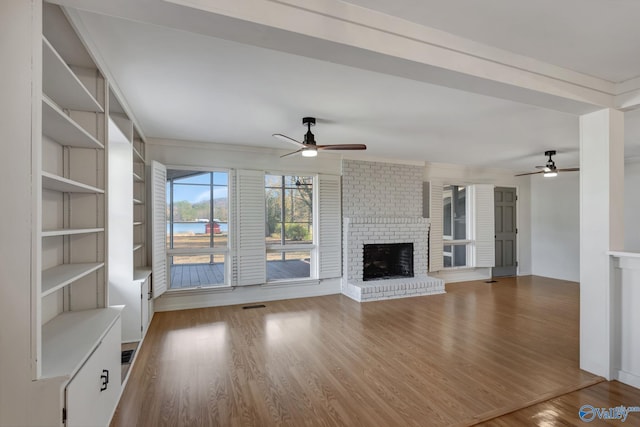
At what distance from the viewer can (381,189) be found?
5.93m

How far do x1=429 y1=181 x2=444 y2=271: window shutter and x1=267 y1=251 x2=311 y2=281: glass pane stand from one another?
2.55 m

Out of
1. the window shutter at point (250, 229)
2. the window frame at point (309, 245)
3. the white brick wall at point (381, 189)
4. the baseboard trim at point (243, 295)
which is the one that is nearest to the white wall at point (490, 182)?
the white brick wall at point (381, 189)

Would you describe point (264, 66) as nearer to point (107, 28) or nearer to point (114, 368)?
point (107, 28)

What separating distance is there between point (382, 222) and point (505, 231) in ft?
11.9

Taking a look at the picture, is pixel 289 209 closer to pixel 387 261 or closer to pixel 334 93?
pixel 387 261

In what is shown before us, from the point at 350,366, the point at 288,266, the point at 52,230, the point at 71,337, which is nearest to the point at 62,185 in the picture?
the point at 52,230

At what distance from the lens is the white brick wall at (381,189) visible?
5691mm

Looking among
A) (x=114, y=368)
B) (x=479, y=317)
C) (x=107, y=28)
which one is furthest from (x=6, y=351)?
(x=479, y=317)

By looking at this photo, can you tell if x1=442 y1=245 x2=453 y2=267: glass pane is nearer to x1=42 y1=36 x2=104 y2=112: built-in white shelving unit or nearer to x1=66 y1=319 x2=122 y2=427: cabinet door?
x1=66 y1=319 x2=122 y2=427: cabinet door

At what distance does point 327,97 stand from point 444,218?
5288mm

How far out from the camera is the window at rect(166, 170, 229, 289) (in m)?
4.76

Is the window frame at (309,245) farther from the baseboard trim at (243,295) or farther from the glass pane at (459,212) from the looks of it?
the glass pane at (459,212)

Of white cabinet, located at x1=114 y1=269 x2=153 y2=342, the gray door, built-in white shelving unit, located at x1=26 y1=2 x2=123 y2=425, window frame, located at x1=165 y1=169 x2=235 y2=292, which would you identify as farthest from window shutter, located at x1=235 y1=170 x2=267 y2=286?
the gray door

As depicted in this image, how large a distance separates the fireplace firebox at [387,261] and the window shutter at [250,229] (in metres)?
1.99
